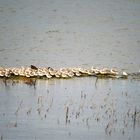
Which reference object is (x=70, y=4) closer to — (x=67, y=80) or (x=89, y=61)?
(x=89, y=61)

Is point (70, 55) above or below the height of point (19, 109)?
above

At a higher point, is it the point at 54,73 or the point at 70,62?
the point at 70,62

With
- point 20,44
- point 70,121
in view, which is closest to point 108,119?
point 70,121

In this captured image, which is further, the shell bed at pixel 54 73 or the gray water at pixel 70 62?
the shell bed at pixel 54 73

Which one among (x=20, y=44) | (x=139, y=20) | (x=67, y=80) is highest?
(x=139, y=20)

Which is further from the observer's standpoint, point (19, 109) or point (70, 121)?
point (19, 109)

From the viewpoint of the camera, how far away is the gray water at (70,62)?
8289 millimetres

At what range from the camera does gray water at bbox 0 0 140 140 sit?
8289 mm

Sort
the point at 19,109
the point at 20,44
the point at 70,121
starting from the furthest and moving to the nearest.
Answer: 1. the point at 20,44
2. the point at 19,109
3. the point at 70,121

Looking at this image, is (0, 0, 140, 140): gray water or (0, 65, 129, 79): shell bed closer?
(0, 0, 140, 140): gray water

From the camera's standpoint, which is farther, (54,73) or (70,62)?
(70,62)

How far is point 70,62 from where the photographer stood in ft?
53.4

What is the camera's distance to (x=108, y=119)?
8.85m

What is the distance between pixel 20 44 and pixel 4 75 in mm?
5755
